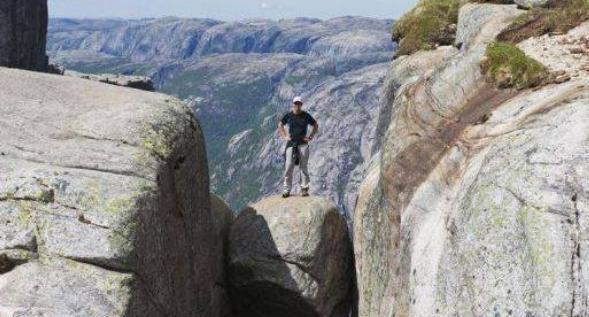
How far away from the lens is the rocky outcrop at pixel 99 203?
16359 millimetres

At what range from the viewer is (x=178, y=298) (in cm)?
2183

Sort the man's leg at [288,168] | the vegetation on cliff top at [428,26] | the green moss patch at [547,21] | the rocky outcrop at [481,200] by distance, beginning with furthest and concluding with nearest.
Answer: the vegetation on cliff top at [428,26] < the man's leg at [288,168] < the green moss patch at [547,21] < the rocky outcrop at [481,200]

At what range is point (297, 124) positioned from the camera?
101 ft

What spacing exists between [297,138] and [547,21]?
1279cm

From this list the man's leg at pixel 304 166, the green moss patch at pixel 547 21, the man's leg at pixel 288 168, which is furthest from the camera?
the man's leg at pixel 304 166

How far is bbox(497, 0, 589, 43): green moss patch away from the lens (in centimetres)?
2408

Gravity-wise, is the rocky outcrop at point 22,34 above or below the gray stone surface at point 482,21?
below

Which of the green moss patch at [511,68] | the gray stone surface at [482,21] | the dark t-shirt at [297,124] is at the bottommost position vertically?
the dark t-shirt at [297,124]

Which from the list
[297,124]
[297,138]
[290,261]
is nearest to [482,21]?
[297,124]

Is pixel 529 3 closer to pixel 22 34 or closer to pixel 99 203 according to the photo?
pixel 99 203

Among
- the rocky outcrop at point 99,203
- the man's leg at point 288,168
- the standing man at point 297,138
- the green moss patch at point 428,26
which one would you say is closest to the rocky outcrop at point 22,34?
the green moss patch at point 428,26

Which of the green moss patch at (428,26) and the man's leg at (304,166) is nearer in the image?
the man's leg at (304,166)

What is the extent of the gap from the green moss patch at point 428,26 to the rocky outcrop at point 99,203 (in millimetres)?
20264

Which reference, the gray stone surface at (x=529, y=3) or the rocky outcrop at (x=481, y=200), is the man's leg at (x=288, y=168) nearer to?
the rocky outcrop at (x=481, y=200)
